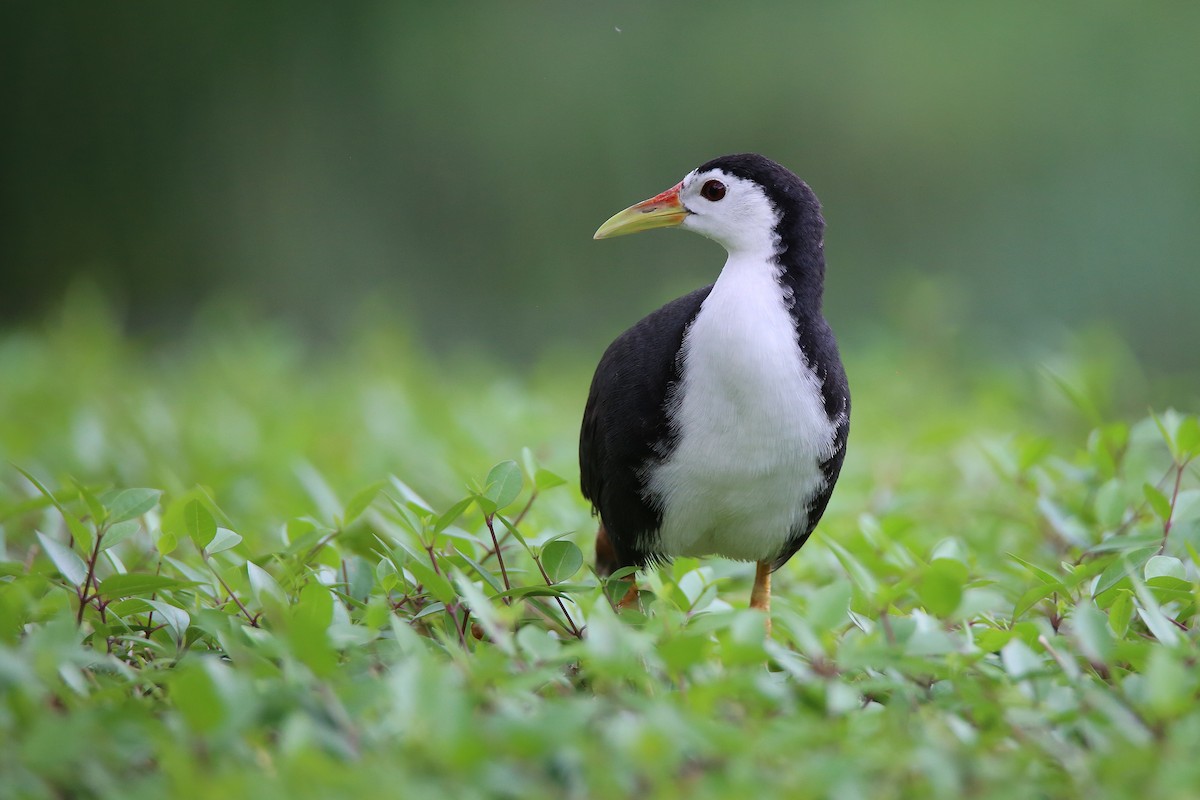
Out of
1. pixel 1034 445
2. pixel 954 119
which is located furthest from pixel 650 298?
pixel 1034 445

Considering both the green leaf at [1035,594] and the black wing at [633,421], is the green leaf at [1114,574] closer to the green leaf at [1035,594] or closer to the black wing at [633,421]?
the green leaf at [1035,594]

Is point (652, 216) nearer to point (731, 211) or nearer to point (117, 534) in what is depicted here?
point (731, 211)

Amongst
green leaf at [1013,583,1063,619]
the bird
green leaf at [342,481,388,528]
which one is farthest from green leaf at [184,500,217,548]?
green leaf at [1013,583,1063,619]

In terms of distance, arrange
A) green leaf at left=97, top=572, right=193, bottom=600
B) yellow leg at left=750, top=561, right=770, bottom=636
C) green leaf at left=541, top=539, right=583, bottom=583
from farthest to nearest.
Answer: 1. yellow leg at left=750, top=561, right=770, bottom=636
2. green leaf at left=541, top=539, right=583, bottom=583
3. green leaf at left=97, top=572, right=193, bottom=600

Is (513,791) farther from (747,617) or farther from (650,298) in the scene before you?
(650,298)

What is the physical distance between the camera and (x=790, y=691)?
186cm

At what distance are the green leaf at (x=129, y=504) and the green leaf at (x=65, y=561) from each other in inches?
3.7

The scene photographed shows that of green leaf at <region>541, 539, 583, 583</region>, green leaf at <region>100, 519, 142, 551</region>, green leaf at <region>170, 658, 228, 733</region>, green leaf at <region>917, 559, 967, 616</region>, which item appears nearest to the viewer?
green leaf at <region>170, 658, 228, 733</region>

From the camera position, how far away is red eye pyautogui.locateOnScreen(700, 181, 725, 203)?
8.79 ft

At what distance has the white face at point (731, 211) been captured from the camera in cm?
258

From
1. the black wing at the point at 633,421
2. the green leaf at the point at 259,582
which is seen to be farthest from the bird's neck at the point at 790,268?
the green leaf at the point at 259,582

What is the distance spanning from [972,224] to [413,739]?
7.14 metres

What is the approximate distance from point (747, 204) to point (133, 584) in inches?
58.4

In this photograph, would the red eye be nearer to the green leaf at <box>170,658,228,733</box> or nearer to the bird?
the bird
